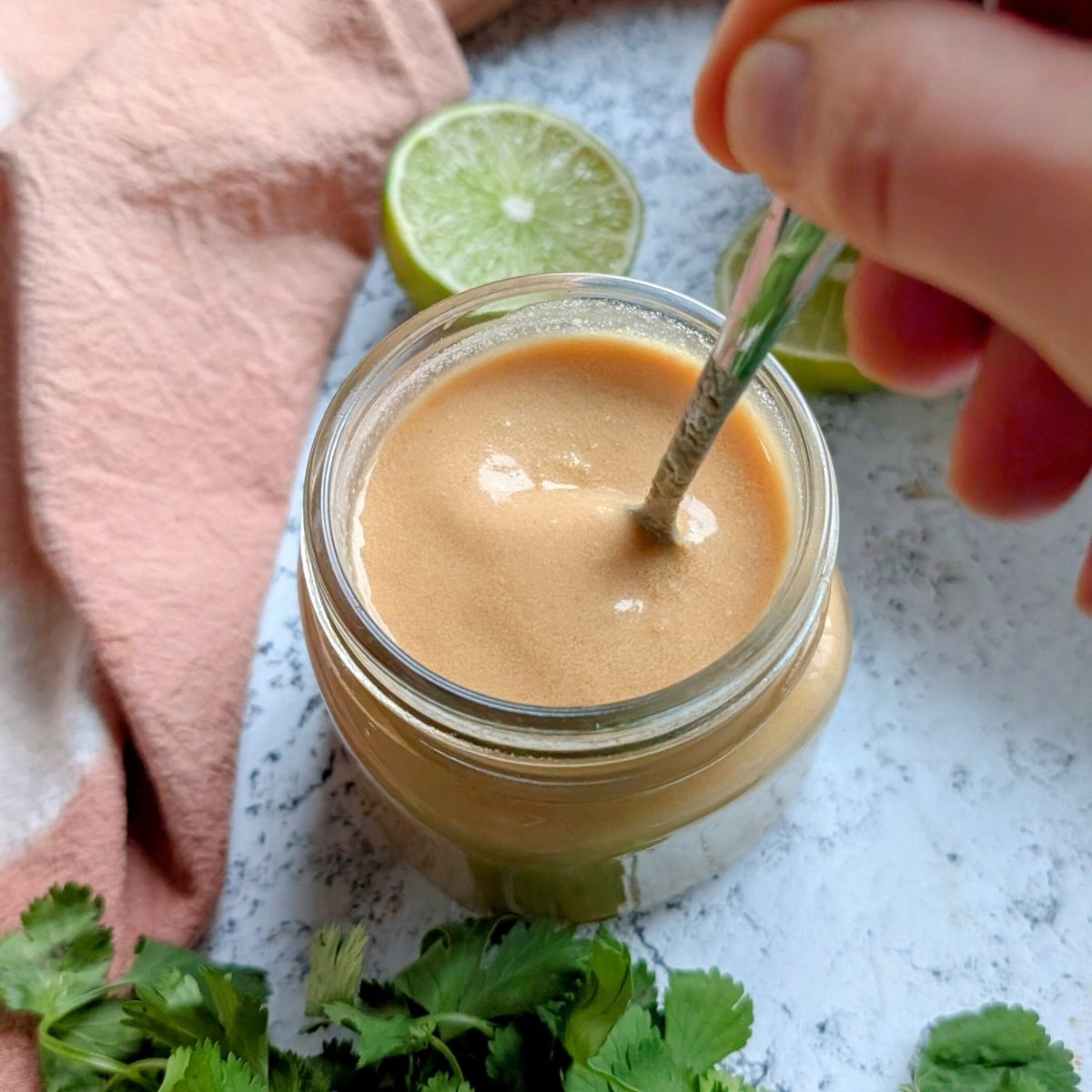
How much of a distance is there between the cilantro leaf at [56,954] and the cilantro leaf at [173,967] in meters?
0.02

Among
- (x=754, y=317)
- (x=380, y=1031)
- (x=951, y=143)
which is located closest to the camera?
(x=951, y=143)

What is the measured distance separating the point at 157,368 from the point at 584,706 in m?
0.47

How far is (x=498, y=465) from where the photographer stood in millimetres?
740

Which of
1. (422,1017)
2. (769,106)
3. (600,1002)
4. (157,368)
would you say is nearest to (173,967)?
(422,1017)

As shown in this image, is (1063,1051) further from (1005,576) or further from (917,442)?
(917,442)

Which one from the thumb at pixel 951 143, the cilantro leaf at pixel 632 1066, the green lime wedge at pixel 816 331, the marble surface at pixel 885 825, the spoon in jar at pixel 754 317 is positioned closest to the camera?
the thumb at pixel 951 143

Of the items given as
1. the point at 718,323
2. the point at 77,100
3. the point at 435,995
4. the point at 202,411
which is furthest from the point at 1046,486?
the point at 77,100

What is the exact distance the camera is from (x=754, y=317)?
22.6 inches

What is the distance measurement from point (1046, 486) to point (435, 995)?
1.61ft

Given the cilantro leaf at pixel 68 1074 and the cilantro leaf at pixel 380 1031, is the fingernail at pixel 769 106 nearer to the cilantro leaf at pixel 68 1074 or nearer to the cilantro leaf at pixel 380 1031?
the cilantro leaf at pixel 380 1031

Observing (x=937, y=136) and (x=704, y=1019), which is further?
(x=704, y=1019)

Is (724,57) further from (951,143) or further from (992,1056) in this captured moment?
(992,1056)

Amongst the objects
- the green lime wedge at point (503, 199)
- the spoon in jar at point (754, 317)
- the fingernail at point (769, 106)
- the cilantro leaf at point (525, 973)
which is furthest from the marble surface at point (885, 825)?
the fingernail at point (769, 106)

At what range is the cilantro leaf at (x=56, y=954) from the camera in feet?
Answer: 2.39
